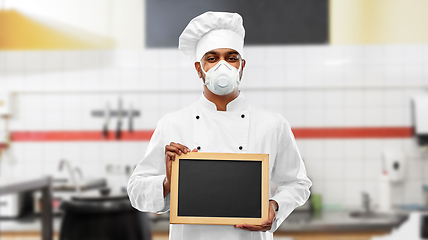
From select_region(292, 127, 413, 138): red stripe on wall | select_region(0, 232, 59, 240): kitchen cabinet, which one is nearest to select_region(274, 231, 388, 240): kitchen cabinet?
select_region(292, 127, 413, 138): red stripe on wall

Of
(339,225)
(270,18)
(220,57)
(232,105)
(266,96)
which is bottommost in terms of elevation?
(339,225)

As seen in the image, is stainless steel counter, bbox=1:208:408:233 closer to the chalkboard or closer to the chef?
the chalkboard

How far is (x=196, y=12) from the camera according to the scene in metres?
3.08

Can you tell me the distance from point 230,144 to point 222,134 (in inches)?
1.4

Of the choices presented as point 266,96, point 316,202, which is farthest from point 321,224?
point 266,96

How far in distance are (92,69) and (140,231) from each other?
1642 millimetres

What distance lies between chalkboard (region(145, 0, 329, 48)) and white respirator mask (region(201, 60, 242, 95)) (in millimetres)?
2122

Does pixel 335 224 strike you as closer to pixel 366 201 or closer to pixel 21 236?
pixel 366 201

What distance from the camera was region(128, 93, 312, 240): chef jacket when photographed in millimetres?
989

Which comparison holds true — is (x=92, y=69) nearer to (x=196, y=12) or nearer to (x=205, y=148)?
(x=196, y=12)

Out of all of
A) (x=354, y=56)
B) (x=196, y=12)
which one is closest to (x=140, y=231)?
(x=196, y=12)

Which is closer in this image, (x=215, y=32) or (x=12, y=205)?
(x=215, y=32)

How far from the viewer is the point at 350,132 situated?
10.1 ft

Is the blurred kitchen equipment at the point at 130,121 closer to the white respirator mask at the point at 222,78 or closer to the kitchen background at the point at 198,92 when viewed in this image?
the kitchen background at the point at 198,92
